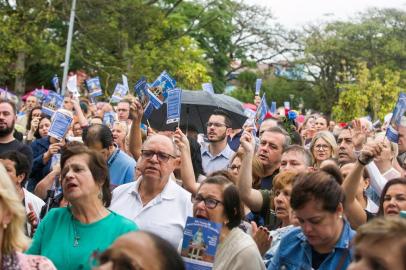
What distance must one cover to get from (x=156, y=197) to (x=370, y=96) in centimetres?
3798

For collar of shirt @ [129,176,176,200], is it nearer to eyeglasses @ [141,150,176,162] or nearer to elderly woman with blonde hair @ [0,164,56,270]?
eyeglasses @ [141,150,176,162]

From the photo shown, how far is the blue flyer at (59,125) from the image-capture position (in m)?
8.06

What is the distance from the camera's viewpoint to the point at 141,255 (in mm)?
2625

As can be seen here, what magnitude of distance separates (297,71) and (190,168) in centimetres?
5162

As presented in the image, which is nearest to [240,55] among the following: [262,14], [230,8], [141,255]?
[262,14]

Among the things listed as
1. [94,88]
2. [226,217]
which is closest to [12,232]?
[226,217]

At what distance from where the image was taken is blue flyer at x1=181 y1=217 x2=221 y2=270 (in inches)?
165

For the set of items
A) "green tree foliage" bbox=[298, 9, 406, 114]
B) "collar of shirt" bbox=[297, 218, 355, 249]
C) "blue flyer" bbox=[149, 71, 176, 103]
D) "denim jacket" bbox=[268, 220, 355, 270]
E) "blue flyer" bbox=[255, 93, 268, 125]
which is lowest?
"denim jacket" bbox=[268, 220, 355, 270]

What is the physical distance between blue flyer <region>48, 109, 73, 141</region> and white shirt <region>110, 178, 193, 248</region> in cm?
281

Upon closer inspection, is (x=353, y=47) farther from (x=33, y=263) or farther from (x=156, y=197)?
(x=33, y=263)

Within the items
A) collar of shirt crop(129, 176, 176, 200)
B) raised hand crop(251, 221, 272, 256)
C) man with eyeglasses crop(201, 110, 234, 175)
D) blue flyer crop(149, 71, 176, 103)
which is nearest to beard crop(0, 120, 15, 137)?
blue flyer crop(149, 71, 176, 103)

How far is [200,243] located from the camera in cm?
425

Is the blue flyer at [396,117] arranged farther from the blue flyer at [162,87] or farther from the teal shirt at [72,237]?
the teal shirt at [72,237]

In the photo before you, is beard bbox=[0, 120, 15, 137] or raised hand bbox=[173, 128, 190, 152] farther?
beard bbox=[0, 120, 15, 137]
